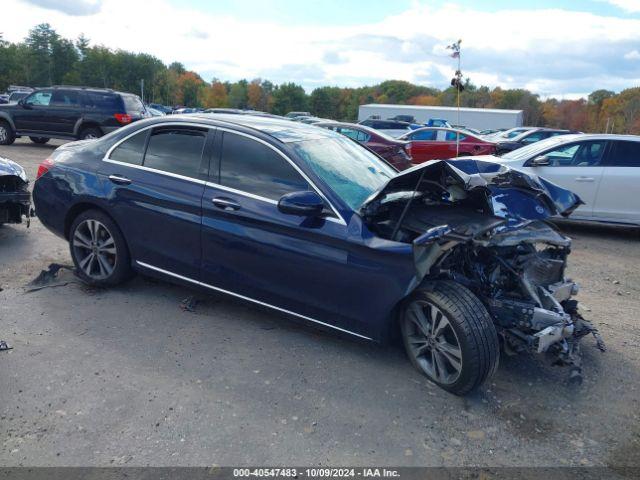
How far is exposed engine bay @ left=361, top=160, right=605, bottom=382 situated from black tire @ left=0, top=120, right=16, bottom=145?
1628 centimetres

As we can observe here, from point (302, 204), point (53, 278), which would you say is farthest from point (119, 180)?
point (302, 204)

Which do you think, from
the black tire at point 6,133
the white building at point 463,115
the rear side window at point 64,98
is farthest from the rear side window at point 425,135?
the white building at point 463,115

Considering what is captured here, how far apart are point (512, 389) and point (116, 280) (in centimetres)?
348

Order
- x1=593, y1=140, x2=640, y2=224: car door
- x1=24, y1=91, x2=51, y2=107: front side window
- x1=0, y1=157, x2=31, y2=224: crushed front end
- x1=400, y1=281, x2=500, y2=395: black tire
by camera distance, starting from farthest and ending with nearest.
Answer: x1=24, y1=91, x2=51, y2=107: front side window < x1=593, y1=140, x2=640, y2=224: car door < x1=0, y1=157, x2=31, y2=224: crushed front end < x1=400, y1=281, x2=500, y2=395: black tire

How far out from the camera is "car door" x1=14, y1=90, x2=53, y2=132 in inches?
618

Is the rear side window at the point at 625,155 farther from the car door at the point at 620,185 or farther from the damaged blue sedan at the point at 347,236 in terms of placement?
the damaged blue sedan at the point at 347,236

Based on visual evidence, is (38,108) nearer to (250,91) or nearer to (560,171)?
(560,171)

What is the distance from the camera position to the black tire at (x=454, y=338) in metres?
3.30

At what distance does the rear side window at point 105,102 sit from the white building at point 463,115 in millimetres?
42339

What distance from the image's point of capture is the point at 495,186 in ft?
12.6

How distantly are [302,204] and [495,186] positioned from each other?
56.2 inches

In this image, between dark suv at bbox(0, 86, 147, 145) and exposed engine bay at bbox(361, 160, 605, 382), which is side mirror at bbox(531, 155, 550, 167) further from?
dark suv at bbox(0, 86, 147, 145)

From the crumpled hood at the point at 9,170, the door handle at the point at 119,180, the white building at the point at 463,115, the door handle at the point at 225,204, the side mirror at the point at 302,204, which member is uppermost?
the white building at the point at 463,115

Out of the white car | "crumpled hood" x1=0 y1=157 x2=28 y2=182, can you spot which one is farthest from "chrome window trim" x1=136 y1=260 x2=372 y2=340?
the white car
